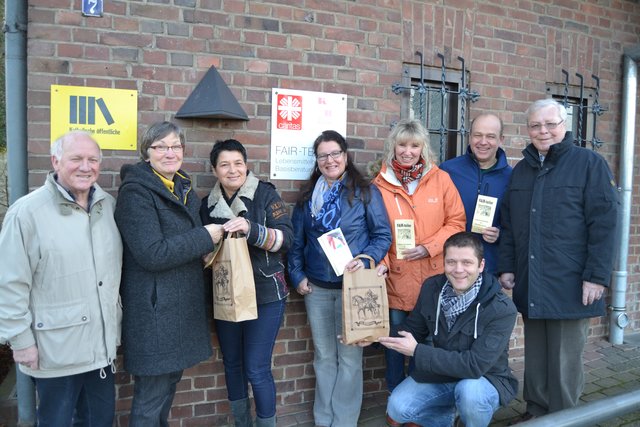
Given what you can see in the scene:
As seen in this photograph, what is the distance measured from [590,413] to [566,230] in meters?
1.67

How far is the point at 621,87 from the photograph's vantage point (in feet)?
15.1

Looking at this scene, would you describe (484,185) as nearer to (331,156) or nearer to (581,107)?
(331,156)

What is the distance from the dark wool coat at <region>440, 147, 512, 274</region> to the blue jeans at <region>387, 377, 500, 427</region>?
902 millimetres

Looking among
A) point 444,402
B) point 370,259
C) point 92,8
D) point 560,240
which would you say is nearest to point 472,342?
point 444,402

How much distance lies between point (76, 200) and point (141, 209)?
30 cm

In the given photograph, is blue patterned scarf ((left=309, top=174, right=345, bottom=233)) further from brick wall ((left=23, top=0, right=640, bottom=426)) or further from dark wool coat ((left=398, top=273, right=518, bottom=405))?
dark wool coat ((left=398, top=273, right=518, bottom=405))

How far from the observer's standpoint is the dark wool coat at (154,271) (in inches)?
92.4

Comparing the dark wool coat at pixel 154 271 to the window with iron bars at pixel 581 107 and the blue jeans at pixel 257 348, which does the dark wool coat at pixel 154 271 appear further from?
the window with iron bars at pixel 581 107

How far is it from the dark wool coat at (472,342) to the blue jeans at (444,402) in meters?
0.05

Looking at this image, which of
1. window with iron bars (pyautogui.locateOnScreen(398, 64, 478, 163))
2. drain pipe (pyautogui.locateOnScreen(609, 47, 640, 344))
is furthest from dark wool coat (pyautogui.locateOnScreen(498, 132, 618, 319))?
drain pipe (pyautogui.locateOnScreen(609, 47, 640, 344))

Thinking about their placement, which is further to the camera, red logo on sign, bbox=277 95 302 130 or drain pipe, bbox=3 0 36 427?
red logo on sign, bbox=277 95 302 130

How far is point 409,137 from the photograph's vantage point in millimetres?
3018

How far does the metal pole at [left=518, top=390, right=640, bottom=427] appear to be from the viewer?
1266 mm

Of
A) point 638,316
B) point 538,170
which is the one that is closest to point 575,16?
point 538,170
